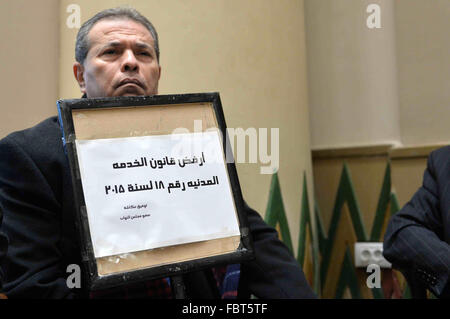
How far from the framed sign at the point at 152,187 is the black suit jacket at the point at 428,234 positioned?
728 mm

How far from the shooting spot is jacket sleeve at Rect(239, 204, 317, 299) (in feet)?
3.74

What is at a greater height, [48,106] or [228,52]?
[228,52]

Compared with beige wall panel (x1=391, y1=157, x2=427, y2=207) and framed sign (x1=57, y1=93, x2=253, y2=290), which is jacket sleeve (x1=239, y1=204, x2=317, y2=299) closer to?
framed sign (x1=57, y1=93, x2=253, y2=290)

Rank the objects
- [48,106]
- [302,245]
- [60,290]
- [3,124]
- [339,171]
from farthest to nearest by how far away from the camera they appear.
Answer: [339,171] → [302,245] → [48,106] → [3,124] → [60,290]

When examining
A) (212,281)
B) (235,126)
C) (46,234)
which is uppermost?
(235,126)

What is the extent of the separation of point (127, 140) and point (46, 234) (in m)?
0.27

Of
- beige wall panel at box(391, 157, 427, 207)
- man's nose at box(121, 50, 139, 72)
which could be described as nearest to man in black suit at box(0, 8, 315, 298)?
man's nose at box(121, 50, 139, 72)

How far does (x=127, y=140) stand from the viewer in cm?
100

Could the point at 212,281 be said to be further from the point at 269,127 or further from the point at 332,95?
the point at 332,95

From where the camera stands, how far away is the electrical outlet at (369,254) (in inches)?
98.2

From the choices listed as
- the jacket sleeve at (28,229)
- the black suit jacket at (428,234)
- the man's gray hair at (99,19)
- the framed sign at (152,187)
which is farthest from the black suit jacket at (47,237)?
the black suit jacket at (428,234)

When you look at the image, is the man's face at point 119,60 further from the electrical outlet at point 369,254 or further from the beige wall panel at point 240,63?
the electrical outlet at point 369,254

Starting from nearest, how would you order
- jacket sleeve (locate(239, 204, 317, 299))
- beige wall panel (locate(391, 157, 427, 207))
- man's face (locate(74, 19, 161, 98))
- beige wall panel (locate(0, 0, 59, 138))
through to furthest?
jacket sleeve (locate(239, 204, 317, 299)) → man's face (locate(74, 19, 161, 98)) → beige wall panel (locate(0, 0, 59, 138)) → beige wall panel (locate(391, 157, 427, 207))

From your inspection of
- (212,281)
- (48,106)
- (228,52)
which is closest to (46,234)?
(212,281)
